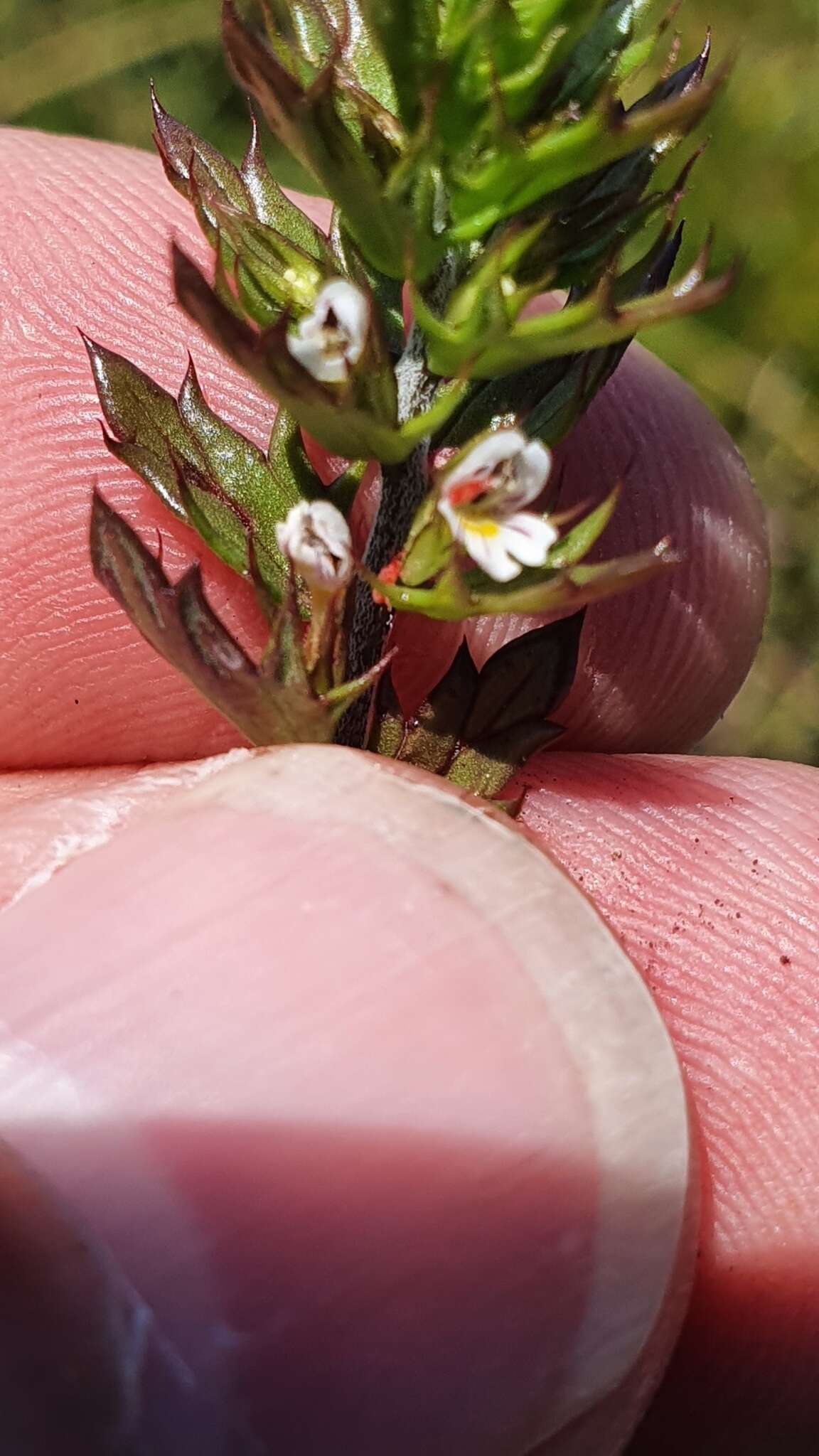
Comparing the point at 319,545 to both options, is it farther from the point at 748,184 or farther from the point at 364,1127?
the point at 748,184

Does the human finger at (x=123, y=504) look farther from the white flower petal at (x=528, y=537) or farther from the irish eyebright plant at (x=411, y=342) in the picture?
the white flower petal at (x=528, y=537)

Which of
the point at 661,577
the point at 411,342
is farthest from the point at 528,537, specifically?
the point at 661,577

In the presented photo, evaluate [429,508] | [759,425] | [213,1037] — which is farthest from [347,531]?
Result: [759,425]

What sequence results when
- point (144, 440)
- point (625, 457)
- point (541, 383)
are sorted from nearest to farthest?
point (541, 383) < point (144, 440) < point (625, 457)

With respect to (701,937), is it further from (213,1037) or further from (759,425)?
(759,425)

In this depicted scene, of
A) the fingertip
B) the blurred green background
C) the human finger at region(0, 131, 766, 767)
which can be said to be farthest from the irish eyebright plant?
the blurred green background

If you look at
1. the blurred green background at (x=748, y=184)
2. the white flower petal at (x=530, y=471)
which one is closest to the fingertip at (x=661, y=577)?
the white flower petal at (x=530, y=471)
